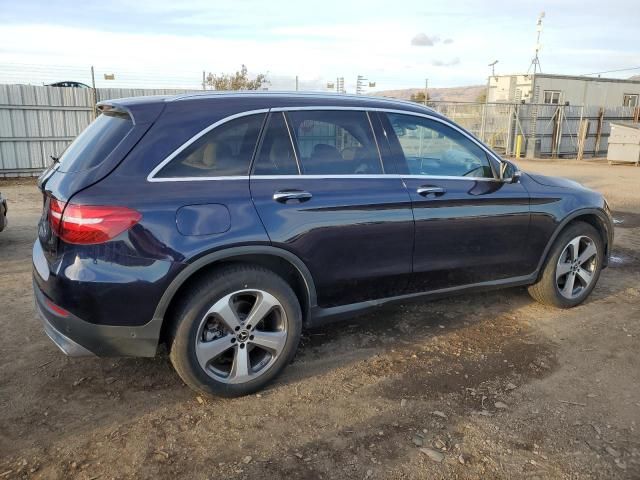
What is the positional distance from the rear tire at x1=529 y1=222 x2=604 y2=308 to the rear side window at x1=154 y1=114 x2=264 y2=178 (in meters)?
2.79

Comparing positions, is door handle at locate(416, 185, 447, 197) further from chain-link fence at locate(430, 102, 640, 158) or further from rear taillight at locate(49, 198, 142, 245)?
chain-link fence at locate(430, 102, 640, 158)

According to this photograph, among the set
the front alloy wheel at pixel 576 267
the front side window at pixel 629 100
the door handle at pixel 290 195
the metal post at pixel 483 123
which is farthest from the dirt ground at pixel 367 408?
the front side window at pixel 629 100

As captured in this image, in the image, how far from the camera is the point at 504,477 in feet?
8.61

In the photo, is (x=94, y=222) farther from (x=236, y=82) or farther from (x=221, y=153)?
(x=236, y=82)

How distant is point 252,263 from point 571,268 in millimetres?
2989

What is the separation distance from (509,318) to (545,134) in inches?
788

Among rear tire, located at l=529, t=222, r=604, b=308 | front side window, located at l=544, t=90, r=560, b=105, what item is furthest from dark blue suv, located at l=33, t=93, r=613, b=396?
front side window, located at l=544, t=90, r=560, b=105

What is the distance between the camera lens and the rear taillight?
2789 mm

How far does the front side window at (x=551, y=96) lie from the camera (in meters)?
25.7

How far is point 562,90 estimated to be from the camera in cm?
2594

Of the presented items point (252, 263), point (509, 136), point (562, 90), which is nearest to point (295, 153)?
point (252, 263)

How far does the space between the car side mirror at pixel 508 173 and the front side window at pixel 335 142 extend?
1.11 metres

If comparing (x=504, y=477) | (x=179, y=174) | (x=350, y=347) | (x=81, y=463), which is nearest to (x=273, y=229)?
(x=179, y=174)

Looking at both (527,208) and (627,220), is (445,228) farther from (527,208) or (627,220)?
(627,220)
